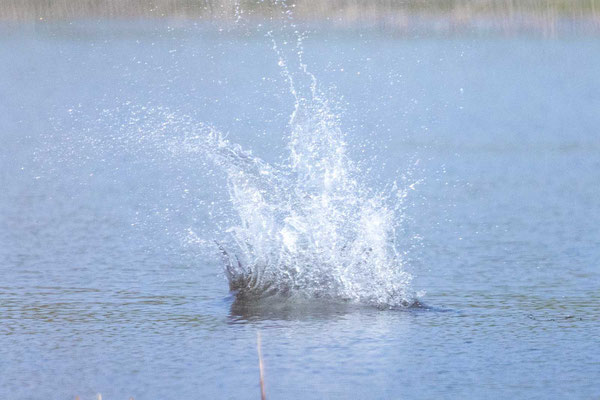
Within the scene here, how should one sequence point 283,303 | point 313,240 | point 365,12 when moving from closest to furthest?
1. point 283,303
2. point 313,240
3. point 365,12

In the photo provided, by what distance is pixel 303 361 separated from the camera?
607cm

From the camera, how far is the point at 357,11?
29891 mm

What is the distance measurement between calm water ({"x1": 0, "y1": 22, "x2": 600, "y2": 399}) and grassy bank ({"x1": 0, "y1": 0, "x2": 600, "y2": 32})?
351 inches

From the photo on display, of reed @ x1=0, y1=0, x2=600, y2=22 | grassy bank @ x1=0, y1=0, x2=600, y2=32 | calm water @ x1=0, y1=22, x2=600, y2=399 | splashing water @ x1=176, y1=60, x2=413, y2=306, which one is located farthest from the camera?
reed @ x1=0, y1=0, x2=600, y2=22

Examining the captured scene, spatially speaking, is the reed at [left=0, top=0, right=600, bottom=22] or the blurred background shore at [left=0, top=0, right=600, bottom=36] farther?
the reed at [left=0, top=0, right=600, bottom=22]

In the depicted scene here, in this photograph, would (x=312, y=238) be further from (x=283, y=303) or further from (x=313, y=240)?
(x=283, y=303)

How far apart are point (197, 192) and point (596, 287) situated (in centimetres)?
412

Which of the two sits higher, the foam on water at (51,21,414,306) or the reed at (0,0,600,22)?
the reed at (0,0,600,22)

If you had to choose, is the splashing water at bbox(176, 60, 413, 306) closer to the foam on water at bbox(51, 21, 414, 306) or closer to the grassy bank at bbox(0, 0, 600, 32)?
the foam on water at bbox(51, 21, 414, 306)

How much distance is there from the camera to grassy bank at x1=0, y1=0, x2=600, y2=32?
96.6 feet

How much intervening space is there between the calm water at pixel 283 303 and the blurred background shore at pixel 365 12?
878 centimetres

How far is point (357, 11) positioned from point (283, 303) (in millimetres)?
23251

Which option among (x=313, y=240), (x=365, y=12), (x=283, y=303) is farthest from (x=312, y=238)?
(x=365, y=12)

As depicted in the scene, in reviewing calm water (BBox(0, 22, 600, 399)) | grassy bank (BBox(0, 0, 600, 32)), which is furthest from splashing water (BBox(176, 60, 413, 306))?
grassy bank (BBox(0, 0, 600, 32))
